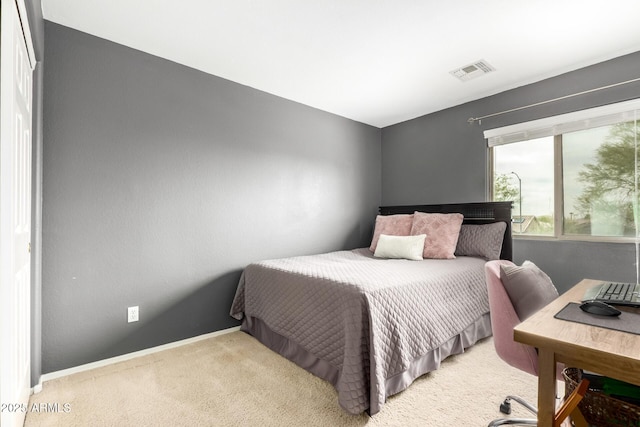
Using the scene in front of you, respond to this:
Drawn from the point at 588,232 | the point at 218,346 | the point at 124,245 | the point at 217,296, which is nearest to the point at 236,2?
the point at 124,245

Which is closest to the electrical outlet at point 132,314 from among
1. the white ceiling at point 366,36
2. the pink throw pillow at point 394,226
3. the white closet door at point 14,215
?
the white closet door at point 14,215

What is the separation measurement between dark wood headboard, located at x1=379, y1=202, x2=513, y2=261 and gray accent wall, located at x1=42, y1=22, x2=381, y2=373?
1.54 metres

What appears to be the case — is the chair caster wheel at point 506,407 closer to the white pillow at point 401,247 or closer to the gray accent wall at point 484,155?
the white pillow at point 401,247

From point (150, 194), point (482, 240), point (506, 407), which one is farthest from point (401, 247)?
point (150, 194)

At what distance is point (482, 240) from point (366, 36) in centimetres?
212

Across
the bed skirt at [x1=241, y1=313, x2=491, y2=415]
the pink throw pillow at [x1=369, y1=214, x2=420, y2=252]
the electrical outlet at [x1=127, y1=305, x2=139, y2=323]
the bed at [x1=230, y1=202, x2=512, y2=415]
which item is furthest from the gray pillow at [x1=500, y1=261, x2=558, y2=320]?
the electrical outlet at [x1=127, y1=305, x2=139, y2=323]

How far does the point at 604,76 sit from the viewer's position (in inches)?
97.4

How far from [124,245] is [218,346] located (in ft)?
3.51

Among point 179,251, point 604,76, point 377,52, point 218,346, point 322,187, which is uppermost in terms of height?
point 377,52

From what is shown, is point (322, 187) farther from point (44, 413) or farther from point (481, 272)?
point (44, 413)

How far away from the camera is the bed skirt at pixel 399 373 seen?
1755mm

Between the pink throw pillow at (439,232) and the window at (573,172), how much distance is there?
0.60m

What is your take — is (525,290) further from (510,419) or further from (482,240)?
(482,240)

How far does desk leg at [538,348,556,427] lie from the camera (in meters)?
0.83
